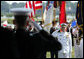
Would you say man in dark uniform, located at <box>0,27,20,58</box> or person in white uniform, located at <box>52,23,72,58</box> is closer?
man in dark uniform, located at <box>0,27,20,58</box>

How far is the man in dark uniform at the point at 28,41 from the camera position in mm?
2570

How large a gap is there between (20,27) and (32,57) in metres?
0.34

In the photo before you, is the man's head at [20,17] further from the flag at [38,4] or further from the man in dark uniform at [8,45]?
the flag at [38,4]

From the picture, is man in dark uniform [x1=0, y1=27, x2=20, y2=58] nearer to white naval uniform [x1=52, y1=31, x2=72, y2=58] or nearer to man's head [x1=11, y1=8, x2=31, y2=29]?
man's head [x1=11, y1=8, x2=31, y2=29]

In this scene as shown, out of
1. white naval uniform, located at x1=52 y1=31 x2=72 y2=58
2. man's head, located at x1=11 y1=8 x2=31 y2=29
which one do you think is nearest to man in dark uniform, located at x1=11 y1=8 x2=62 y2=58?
man's head, located at x1=11 y1=8 x2=31 y2=29

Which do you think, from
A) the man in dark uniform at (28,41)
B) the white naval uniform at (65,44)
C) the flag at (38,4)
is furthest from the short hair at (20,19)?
the flag at (38,4)

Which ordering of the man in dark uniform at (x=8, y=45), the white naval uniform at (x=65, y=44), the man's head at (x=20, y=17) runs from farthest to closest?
the white naval uniform at (x=65, y=44) → the man's head at (x=20, y=17) → the man in dark uniform at (x=8, y=45)

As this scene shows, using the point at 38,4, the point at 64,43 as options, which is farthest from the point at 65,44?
the point at 38,4

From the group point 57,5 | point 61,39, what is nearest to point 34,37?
point 61,39

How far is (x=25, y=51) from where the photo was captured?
2.57m

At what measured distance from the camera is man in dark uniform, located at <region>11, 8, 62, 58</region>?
257 centimetres

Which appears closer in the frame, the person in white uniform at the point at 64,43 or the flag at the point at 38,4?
the person in white uniform at the point at 64,43

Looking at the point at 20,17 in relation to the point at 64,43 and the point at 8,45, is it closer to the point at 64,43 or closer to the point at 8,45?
the point at 8,45

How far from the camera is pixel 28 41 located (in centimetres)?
261
